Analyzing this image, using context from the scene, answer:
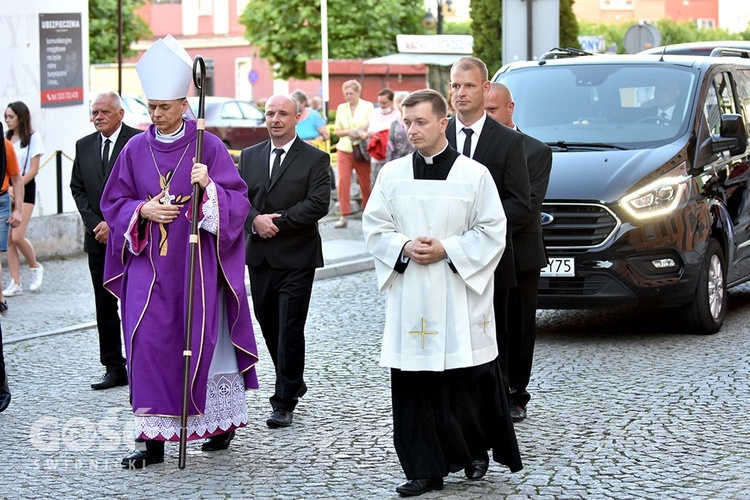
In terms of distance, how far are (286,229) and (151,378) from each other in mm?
1496

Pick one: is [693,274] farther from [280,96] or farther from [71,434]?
[71,434]

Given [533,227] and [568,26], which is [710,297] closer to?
[533,227]

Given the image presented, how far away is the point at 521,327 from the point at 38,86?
1071cm

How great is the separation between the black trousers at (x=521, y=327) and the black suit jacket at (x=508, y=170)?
0.63m

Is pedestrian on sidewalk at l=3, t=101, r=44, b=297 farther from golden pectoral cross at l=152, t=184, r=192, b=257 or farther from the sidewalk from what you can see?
golden pectoral cross at l=152, t=184, r=192, b=257

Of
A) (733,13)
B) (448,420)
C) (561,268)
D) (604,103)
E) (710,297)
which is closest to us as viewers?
(448,420)

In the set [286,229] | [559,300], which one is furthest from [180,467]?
[559,300]

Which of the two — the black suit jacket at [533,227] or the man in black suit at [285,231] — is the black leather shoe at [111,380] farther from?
the black suit jacket at [533,227]

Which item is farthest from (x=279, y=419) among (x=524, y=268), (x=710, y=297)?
(x=710, y=297)

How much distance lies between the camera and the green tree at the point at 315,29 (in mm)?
51906

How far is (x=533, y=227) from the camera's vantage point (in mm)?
7992

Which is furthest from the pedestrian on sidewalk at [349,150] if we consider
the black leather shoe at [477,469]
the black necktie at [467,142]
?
the black leather shoe at [477,469]

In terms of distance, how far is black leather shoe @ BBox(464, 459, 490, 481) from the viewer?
6.59m

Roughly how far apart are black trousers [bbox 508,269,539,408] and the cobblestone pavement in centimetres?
27
